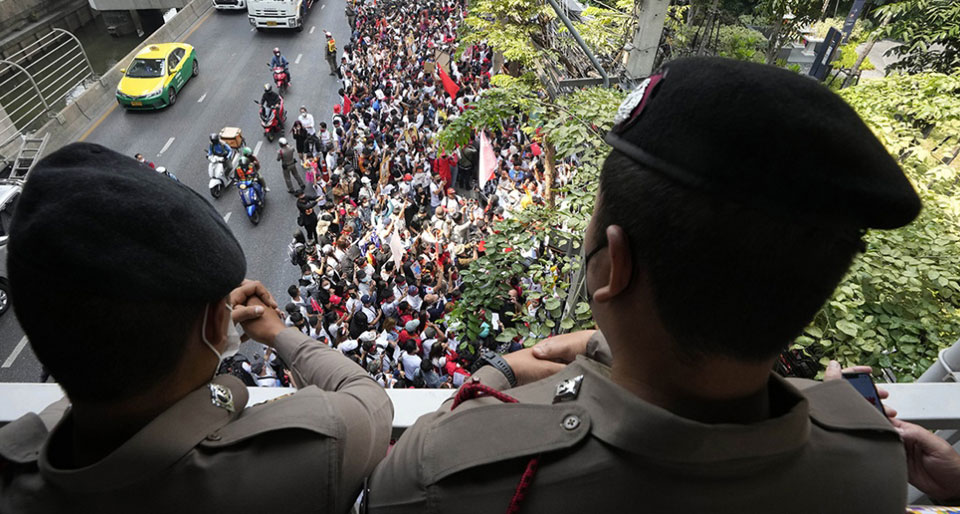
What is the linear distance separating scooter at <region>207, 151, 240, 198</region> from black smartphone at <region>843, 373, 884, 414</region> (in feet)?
42.5

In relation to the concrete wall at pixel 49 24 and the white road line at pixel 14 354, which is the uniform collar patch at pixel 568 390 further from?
the concrete wall at pixel 49 24

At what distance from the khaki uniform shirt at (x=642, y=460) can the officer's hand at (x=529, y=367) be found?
38cm

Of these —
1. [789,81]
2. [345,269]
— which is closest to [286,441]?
[789,81]

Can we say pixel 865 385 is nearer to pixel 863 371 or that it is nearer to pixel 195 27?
pixel 863 371

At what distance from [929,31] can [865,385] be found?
33.0 ft

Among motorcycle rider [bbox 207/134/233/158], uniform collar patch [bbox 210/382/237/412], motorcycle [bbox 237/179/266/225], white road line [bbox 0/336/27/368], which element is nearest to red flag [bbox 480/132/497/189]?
motorcycle [bbox 237/179/266/225]

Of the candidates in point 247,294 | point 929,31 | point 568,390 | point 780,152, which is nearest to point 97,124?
point 247,294

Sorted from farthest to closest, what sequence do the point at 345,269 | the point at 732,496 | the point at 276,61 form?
the point at 276,61 < the point at 345,269 < the point at 732,496

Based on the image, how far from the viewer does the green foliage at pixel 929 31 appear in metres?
8.53

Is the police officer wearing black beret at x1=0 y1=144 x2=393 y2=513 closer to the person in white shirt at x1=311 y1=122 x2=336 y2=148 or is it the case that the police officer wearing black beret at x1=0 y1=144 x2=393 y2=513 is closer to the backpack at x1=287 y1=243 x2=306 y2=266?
the backpack at x1=287 y1=243 x2=306 y2=266

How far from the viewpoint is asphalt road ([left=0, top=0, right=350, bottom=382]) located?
10516 millimetres

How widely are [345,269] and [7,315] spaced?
6.20m

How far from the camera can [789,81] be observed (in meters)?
0.94

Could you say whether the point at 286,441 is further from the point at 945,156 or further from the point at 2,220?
the point at 2,220
